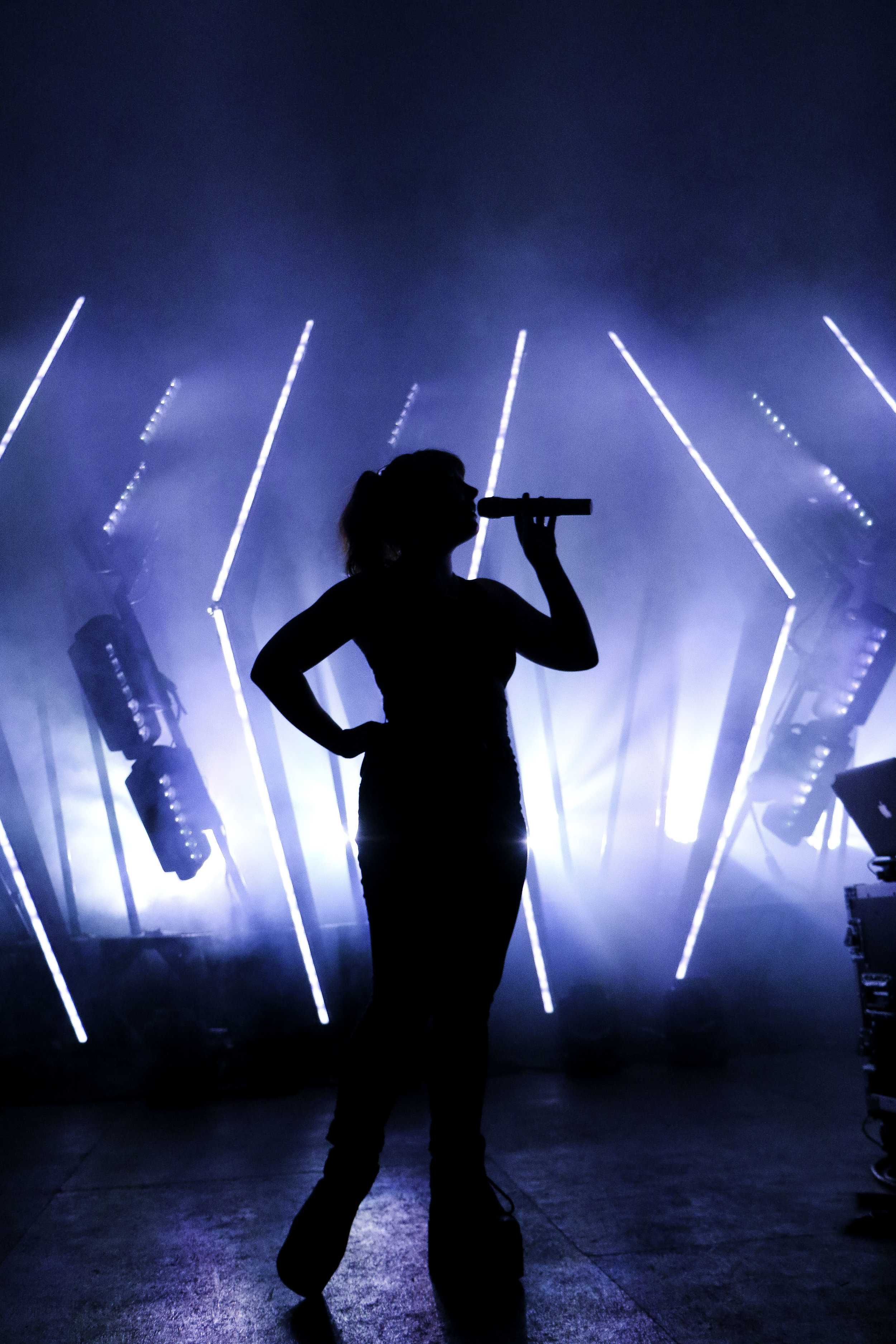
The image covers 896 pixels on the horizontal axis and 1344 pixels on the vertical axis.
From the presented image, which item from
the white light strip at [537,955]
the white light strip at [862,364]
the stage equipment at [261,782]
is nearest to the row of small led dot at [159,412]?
the stage equipment at [261,782]

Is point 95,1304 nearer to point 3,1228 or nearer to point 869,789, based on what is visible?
point 3,1228

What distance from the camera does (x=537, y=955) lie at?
3.96 m

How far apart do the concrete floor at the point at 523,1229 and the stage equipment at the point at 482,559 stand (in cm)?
91

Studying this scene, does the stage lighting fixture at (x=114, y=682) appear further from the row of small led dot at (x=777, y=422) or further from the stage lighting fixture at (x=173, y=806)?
the row of small led dot at (x=777, y=422)

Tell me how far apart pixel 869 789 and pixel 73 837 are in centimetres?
385

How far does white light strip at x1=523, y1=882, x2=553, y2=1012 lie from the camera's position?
12.7ft

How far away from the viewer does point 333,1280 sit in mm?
1422

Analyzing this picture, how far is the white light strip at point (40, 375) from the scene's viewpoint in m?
3.92

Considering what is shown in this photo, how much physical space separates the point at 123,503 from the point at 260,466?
679 mm

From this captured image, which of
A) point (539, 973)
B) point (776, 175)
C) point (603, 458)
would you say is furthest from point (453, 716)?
point (776, 175)

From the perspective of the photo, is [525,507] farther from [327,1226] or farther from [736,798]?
[736,798]

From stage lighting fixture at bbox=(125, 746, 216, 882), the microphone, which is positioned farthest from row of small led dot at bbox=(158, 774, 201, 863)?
the microphone

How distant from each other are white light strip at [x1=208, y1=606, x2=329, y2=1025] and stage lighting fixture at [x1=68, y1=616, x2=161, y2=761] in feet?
1.54

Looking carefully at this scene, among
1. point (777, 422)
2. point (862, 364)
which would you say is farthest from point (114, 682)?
point (862, 364)
